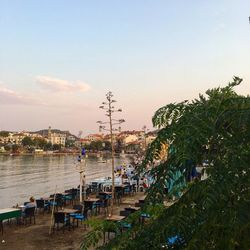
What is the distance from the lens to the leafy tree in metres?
1.83

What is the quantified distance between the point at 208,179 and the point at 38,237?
45.2 feet

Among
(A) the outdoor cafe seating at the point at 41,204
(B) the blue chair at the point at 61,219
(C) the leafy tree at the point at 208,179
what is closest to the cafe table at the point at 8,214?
(B) the blue chair at the point at 61,219

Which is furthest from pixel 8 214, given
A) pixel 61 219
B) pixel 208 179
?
pixel 208 179

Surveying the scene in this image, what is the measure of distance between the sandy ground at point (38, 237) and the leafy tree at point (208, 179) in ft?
36.0

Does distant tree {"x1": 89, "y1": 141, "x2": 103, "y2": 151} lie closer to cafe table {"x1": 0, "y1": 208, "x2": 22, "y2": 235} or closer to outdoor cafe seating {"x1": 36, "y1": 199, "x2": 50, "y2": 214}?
outdoor cafe seating {"x1": 36, "y1": 199, "x2": 50, "y2": 214}

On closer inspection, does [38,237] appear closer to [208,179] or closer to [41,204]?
[41,204]

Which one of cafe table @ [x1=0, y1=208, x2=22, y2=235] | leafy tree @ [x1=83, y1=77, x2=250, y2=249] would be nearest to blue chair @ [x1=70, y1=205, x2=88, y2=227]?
cafe table @ [x1=0, y1=208, x2=22, y2=235]

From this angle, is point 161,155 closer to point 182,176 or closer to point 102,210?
point 182,176

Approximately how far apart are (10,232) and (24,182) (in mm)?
35190

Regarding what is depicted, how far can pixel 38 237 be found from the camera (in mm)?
14523

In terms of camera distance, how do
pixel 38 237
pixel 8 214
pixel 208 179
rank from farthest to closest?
pixel 8 214 → pixel 38 237 → pixel 208 179

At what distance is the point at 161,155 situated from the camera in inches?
91.4

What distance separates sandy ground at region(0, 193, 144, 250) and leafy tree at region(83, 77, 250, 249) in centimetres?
1098

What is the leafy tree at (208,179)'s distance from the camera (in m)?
1.83
